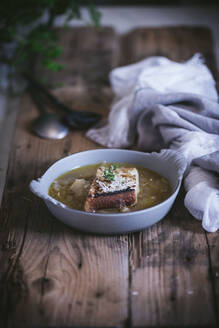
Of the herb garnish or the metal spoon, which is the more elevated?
the herb garnish

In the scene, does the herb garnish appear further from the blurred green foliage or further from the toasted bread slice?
the blurred green foliage

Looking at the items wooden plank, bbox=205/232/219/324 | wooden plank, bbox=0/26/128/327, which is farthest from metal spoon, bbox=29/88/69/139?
wooden plank, bbox=205/232/219/324

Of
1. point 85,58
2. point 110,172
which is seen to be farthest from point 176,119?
point 85,58

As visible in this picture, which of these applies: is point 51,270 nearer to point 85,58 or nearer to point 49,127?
point 49,127

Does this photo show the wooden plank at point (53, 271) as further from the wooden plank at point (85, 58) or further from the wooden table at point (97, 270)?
the wooden plank at point (85, 58)

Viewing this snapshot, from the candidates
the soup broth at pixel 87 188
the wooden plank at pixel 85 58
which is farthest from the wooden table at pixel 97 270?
the wooden plank at pixel 85 58

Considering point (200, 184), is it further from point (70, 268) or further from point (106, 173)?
point (70, 268)

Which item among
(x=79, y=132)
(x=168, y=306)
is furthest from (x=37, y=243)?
(x=79, y=132)
